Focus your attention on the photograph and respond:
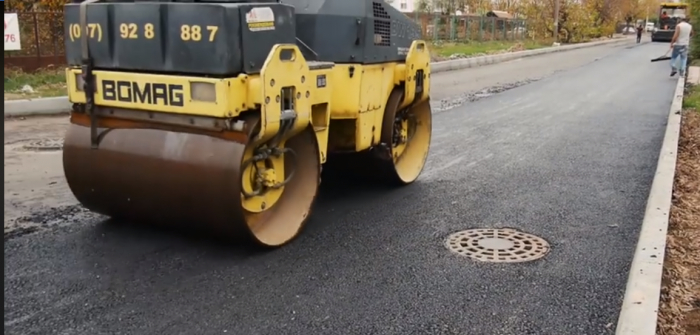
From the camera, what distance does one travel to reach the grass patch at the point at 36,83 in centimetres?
1168

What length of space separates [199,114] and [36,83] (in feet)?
33.2

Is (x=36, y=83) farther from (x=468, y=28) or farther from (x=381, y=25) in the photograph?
(x=468, y=28)

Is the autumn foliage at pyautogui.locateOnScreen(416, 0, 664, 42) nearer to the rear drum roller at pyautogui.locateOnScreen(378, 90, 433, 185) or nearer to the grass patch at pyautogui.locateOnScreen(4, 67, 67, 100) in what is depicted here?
the grass patch at pyautogui.locateOnScreen(4, 67, 67, 100)

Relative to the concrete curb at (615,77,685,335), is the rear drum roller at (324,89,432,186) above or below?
above

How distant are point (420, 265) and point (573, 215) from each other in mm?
1799

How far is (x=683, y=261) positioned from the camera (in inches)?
179

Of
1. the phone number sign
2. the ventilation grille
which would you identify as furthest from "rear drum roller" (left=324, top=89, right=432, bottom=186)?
the phone number sign

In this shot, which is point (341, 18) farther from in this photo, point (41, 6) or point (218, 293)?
point (41, 6)

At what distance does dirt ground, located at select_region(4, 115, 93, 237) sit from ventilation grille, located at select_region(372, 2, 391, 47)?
267 cm

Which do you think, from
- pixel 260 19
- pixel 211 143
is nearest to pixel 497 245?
pixel 211 143

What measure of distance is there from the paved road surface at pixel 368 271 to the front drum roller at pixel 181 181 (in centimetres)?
20

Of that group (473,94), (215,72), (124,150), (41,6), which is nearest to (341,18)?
(215,72)

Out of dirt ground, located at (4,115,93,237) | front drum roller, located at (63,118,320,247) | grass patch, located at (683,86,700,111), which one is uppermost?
front drum roller, located at (63,118,320,247)

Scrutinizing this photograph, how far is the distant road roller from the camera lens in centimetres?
404
